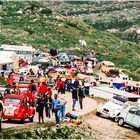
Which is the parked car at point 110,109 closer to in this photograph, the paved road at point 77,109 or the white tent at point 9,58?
the paved road at point 77,109

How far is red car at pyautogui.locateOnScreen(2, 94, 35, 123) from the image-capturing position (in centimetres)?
2972

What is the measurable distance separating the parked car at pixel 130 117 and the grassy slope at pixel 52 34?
9486cm

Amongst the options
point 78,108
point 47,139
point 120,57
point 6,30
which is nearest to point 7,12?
point 6,30

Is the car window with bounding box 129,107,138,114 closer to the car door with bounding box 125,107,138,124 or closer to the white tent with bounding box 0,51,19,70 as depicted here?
the car door with bounding box 125,107,138,124

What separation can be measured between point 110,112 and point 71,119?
7861 mm

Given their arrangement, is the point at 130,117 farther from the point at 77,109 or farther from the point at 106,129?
the point at 77,109

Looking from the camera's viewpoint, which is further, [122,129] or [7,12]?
[7,12]

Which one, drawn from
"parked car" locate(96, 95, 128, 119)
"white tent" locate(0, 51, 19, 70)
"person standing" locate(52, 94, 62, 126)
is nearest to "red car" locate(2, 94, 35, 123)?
"person standing" locate(52, 94, 62, 126)

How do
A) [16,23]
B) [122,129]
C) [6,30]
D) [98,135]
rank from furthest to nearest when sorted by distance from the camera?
[16,23]
[6,30]
[122,129]
[98,135]

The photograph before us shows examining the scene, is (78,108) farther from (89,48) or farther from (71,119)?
(89,48)

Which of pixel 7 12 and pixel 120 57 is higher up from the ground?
pixel 7 12

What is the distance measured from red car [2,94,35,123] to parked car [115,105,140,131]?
7.34 m

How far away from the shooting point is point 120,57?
496 ft

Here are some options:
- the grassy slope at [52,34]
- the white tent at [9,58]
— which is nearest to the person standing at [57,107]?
the white tent at [9,58]
